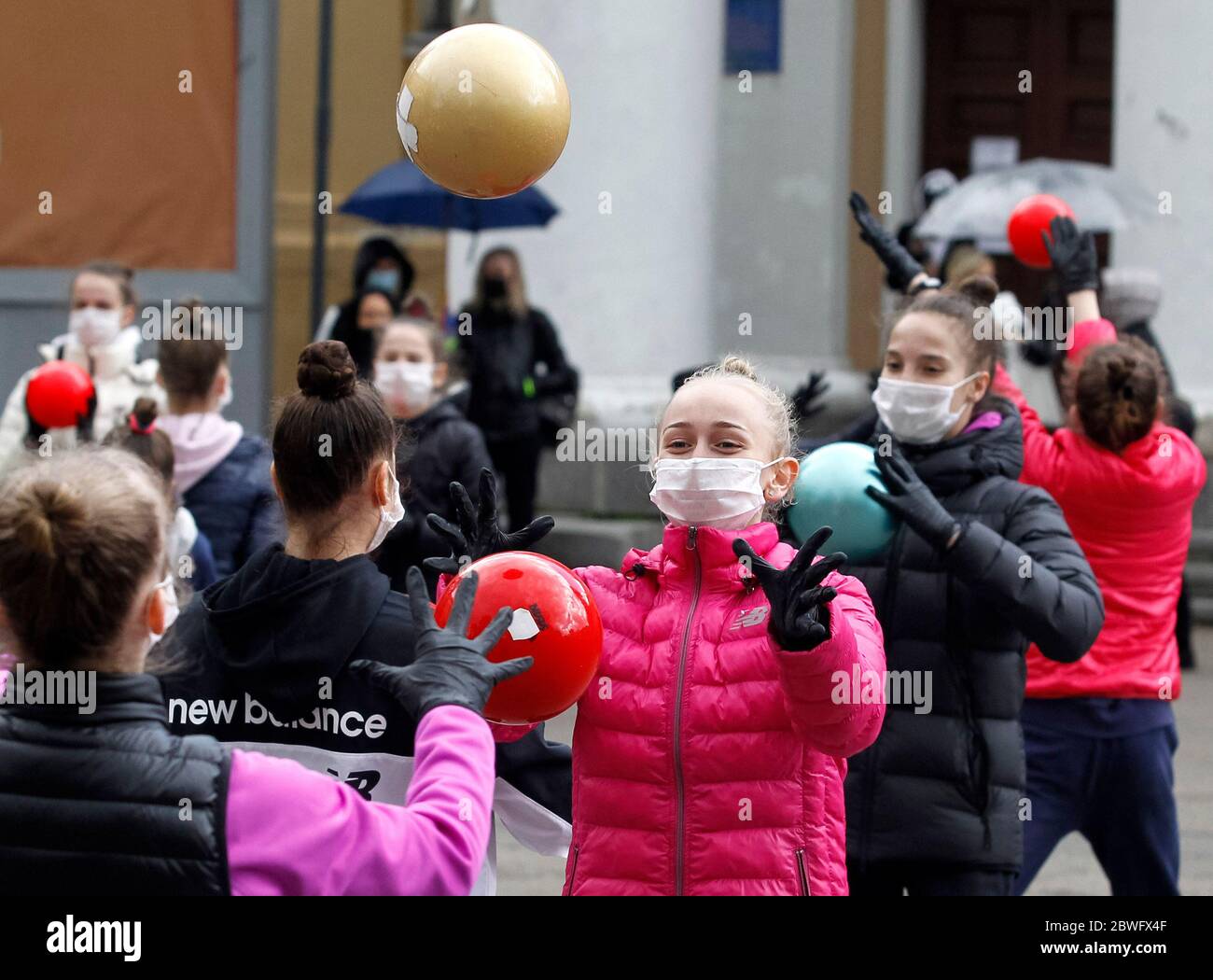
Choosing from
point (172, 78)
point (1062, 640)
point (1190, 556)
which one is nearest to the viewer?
point (1062, 640)

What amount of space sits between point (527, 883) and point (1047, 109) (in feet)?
31.9

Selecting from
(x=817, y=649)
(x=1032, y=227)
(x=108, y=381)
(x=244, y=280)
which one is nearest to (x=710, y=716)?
(x=817, y=649)

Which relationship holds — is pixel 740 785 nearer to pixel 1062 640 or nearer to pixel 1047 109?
pixel 1062 640

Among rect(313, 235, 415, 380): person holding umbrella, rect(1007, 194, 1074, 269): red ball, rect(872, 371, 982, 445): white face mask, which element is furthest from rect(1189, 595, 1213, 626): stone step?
rect(872, 371, 982, 445): white face mask

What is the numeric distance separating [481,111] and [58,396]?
2.47m

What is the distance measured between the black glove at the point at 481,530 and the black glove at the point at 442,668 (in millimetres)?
614

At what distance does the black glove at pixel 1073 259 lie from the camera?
4969 millimetres

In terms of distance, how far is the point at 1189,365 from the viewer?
36.0 feet

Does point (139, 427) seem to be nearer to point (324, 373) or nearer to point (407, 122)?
point (407, 122)

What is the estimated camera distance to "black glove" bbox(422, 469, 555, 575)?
120 inches

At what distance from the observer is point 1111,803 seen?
4.54 meters

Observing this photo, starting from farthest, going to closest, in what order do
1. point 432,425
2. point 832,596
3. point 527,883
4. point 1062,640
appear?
point 432,425 < point 527,883 < point 1062,640 < point 832,596

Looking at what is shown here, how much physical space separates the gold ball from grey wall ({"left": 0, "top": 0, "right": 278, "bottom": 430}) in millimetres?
7222
